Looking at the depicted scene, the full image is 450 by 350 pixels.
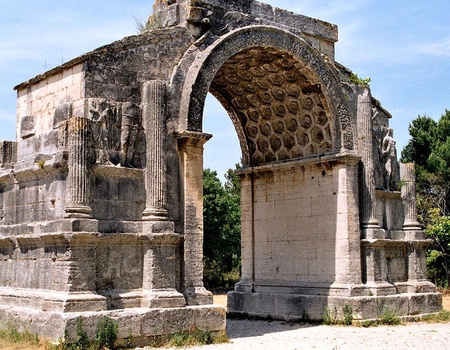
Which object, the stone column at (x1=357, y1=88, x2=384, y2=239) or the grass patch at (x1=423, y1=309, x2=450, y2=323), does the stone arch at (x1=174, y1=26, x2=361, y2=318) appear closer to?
the stone column at (x1=357, y1=88, x2=384, y2=239)

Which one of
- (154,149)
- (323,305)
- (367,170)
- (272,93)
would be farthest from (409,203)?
(154,149)

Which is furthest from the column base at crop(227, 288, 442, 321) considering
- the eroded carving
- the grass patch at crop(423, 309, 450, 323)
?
the eroded carving

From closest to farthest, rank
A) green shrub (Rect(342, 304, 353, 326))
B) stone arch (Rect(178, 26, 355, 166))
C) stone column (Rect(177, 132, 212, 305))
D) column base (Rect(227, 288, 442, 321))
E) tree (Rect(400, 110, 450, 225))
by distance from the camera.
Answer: stone column (Rect(177, 132, 212, 305))
stone arch (Rect(178, 26, 355, 166))
green shrub (Rect(342, 304, 353, 326))
column base (Rect(227, 288, 442, 321))
tree (Rect(400, 110, 450, 225))

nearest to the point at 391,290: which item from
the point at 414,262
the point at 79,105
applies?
the point at 414,262

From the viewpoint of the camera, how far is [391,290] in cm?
1515

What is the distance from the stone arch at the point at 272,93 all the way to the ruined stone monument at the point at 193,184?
0.04 meters

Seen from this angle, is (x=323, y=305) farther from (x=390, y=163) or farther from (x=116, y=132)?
(x=116, y=132)

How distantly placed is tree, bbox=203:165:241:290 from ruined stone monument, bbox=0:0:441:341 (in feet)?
41.1

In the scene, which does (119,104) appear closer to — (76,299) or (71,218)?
(71,218)

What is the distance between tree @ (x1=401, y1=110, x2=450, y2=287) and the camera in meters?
24.7

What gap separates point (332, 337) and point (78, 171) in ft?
19.4

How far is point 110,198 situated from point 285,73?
597cm

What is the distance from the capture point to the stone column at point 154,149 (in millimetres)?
11656

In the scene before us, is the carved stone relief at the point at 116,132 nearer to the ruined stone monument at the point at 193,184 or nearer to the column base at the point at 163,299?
the ruined stone monument at the point at 193,184
